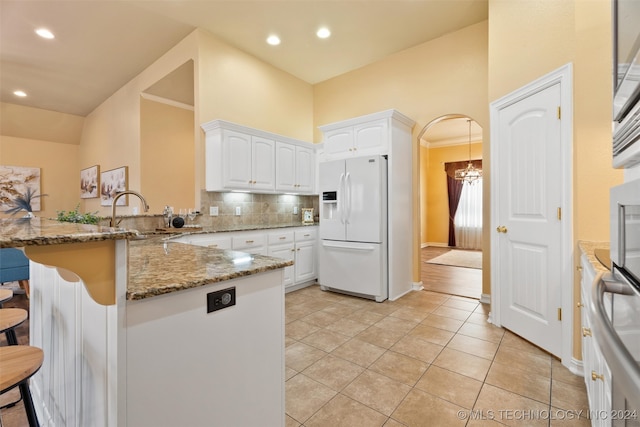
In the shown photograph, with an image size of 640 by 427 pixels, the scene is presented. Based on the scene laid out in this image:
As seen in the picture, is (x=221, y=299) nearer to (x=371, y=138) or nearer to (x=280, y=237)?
(x=280, y=237)

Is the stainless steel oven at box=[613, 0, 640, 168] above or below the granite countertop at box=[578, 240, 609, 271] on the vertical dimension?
above

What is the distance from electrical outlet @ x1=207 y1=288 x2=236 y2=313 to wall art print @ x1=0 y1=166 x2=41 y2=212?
8.05m

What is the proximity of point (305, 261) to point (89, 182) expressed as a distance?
560 centimetres

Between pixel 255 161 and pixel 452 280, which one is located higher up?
pixel 255 161

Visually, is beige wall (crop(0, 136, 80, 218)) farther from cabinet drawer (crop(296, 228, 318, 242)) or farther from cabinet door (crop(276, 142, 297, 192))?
cabinet drawer (crop(296, 228, 318, 242))

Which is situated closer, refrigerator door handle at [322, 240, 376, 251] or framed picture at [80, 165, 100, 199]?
refrigerator door handle at [322, 240, 376, 251]

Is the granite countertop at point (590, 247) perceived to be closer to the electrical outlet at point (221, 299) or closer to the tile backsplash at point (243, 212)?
the electrical outlet at point (221, 299)

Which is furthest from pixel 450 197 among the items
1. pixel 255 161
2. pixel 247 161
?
pixel 247 161

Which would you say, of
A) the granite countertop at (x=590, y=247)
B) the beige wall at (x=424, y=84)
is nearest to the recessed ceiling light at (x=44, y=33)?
the beige wall at (x=424, y=84)

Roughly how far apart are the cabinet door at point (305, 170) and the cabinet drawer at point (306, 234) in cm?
72

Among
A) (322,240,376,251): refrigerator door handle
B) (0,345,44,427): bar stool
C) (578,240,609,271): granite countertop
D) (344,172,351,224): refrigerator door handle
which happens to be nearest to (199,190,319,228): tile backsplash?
(322,240,376,251): refrigerator door handle

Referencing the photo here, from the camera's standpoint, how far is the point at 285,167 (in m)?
4.44

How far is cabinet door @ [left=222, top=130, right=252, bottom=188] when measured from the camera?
12.0ft

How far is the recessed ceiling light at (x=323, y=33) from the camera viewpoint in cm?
374
